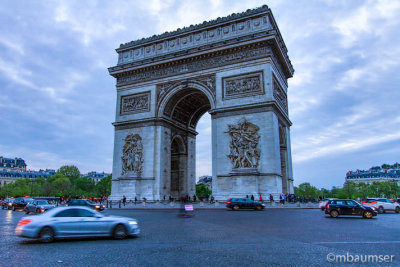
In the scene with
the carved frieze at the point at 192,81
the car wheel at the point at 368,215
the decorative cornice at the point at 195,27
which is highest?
the decorative cornice at the point at 195,27

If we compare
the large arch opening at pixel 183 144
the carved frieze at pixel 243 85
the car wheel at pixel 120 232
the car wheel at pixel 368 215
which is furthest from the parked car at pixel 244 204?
the car wheel at pixel 120 232

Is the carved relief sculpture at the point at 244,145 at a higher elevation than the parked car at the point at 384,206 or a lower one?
higher

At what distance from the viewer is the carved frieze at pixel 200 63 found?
2965 centimetres

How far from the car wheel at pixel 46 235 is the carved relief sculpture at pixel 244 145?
20808 millimetres

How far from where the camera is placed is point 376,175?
13962cm

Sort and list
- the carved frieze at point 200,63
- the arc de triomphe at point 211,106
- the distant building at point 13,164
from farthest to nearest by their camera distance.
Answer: the distant building at point 13,164 → the carved frieze at point 200,63 → the arc de triomphe at point 211,106

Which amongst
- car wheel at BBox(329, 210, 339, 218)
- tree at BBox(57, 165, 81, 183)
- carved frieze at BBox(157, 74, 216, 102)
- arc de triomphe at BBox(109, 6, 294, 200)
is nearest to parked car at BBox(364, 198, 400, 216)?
arc de triomphe at BBox(109, 6, 294, 200)

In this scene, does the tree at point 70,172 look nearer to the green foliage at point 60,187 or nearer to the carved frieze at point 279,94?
the green foliage at point 60,187

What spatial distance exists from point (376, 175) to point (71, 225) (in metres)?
156

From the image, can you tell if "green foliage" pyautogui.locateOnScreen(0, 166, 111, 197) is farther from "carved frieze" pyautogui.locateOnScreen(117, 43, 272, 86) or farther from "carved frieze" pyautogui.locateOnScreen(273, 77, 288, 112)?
"carved frieze" pyautogui.locateOnScreen(273, 77, 288, 112)

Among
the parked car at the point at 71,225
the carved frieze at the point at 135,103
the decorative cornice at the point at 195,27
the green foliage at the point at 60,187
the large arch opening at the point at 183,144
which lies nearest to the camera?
the parked car at the point at 71,225

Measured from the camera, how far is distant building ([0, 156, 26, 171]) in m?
128

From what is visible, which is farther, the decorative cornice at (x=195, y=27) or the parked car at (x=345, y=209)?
the decorative cornice at (x=195, y=27)

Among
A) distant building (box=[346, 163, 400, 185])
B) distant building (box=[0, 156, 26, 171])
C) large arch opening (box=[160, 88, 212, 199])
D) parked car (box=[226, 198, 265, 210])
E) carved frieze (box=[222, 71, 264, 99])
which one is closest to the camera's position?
parked car (box=[226, 198, 265, 210])
